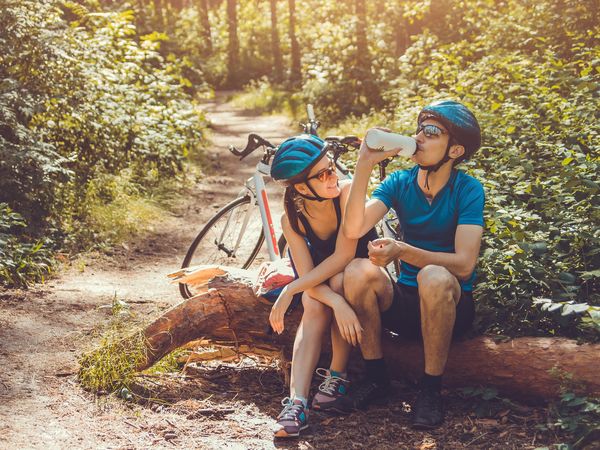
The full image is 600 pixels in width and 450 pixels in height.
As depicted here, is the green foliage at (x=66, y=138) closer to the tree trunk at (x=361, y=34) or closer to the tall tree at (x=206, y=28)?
the tree trunk at (x=361, y=34)

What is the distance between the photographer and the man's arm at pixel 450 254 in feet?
11.8

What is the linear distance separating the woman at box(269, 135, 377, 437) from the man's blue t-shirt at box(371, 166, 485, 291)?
0.26 m

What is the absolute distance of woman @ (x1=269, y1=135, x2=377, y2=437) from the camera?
151 inches

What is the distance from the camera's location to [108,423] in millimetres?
3762

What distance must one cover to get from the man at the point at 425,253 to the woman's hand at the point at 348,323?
8 centimetres

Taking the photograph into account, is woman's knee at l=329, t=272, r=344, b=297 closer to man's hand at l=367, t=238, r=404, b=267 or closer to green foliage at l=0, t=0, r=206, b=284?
man's hand at l=367, t=238, r=404, b=267

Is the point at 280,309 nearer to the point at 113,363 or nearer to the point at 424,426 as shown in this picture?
the point at 424,426

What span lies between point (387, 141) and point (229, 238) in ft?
8.13

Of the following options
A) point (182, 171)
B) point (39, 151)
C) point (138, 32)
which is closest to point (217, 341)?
point (39, 151)

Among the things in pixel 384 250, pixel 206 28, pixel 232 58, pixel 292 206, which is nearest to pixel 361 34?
pixel 292 206

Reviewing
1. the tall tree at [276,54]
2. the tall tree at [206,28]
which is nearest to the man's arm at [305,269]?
the tall tree at [276,54]

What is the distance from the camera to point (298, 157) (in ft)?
12.7

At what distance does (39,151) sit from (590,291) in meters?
5.32

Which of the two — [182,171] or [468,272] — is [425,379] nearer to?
[468,272]
